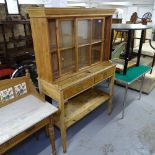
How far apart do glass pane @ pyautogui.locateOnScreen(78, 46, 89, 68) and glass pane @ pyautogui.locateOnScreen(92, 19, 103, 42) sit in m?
0.16

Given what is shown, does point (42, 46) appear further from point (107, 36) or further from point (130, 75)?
point (130, 75)

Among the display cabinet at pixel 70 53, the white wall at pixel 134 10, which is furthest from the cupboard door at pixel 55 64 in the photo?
the white wall at pixel 134 10

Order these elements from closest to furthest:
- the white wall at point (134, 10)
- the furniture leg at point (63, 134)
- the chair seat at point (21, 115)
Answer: the chair seat at point (21, 115) → the furniture leg at point (63, 134) → the white wall at point (134, 10)

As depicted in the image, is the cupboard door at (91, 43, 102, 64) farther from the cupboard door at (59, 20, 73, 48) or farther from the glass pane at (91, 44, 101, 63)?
the cupboard door at (59, 20, 73, 48)

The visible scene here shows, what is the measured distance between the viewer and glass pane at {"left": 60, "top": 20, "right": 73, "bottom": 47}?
1.58m

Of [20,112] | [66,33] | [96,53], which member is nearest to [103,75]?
[96,53]

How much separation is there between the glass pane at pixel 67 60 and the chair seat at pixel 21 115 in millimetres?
451

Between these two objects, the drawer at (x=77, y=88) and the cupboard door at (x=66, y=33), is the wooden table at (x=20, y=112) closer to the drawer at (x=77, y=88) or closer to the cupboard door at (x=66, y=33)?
the drawer at (x=77, y=88)

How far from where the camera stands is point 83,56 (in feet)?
6.33

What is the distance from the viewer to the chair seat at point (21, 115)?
3.99ft

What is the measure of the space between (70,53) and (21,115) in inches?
32.0

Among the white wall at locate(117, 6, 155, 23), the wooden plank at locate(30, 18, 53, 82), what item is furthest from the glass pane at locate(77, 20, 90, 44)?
the white wall at locate(117, 6, 155, 23)

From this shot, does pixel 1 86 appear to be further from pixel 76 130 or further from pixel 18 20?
pixel 18 20

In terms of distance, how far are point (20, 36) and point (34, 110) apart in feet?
8.87
